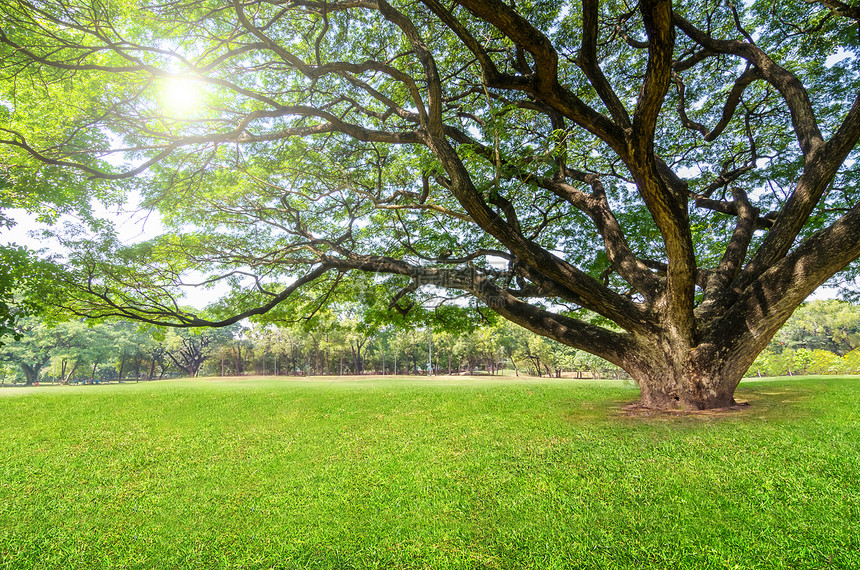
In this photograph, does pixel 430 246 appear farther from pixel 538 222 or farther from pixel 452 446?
pixel 452 446

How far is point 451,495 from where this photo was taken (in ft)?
9.69

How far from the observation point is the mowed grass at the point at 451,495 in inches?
84.7

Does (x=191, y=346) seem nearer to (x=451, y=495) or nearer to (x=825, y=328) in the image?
(x=451, y=495)

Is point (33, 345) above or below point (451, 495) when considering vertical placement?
above

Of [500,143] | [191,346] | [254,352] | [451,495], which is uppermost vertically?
[500,143]

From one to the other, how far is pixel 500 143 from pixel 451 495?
676 centimetres

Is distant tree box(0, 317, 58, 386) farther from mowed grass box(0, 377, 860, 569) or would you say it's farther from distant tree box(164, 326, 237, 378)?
mowed grass box(0, 377, 860, 569)

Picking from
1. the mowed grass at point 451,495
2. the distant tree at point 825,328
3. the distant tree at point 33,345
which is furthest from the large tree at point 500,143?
the distant tree at point 825,328

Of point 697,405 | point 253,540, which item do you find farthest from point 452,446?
point 697,405

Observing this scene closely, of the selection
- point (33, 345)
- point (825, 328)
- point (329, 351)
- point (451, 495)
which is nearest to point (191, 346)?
point (33, 345)

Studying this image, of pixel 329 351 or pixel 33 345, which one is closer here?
pixel 33 345

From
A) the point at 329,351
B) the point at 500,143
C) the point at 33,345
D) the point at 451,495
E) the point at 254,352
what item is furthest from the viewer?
the point at 254,352

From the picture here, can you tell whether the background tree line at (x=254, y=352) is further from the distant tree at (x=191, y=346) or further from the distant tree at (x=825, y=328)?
the distant tree at (x=825, y=328)

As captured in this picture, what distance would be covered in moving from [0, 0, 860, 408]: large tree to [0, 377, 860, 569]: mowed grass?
2.35 metres
